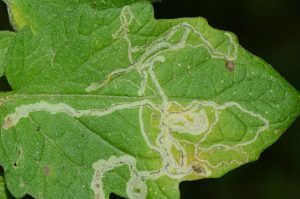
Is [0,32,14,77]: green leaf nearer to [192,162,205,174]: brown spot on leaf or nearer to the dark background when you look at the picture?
[192,162,205,174]: brown spot on leaf

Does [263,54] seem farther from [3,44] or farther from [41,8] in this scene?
[3,44]

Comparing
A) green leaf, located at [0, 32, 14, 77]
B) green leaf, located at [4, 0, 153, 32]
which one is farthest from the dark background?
green leaf, located at [0, 32, 14, 77]

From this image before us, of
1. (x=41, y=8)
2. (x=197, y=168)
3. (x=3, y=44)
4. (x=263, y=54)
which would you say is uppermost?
(x=41, y=8)

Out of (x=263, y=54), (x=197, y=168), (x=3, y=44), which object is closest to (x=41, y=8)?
(x=3, y=44)

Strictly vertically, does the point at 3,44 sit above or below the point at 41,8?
below

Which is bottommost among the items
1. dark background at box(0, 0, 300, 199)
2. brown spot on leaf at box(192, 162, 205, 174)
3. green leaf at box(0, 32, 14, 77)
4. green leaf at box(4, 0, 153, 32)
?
dark background at box(0, 0, 300, 199)

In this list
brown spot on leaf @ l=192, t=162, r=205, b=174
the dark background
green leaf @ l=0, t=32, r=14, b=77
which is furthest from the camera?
the dark background

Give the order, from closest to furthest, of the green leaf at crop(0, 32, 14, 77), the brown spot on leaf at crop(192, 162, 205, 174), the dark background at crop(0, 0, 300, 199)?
the brown spot on leaf at crop(192, 162, 205, 174) < the green leaf at crop(0, 32, 14, 77) < the dark background at crop(0, 0, 300, 199)

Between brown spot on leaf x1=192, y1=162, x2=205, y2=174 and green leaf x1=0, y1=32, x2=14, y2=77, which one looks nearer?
brown spot on leaf x1=192, y1=162, x2=205, y2=174

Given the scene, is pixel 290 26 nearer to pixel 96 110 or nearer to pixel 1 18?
pixel 1 18
